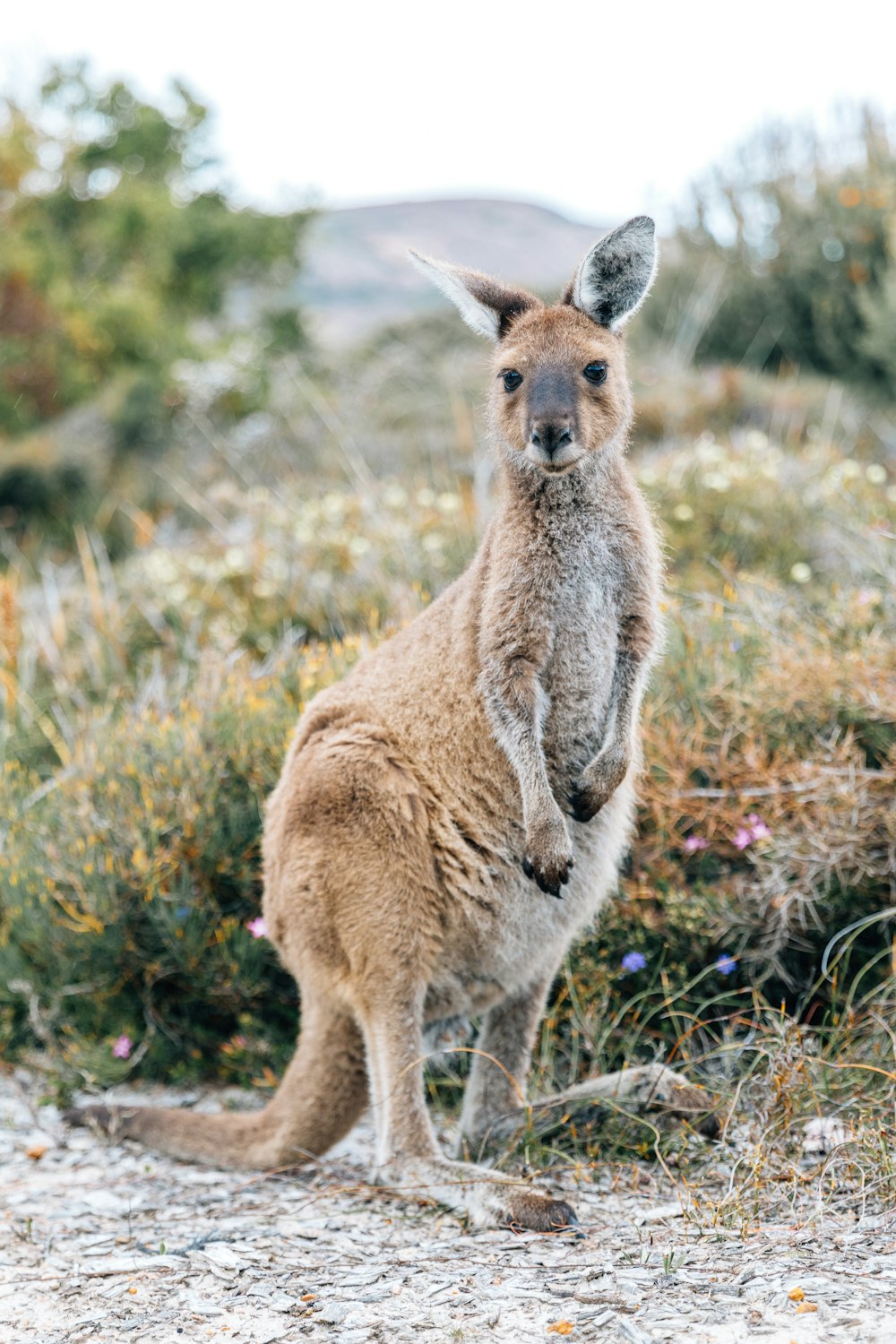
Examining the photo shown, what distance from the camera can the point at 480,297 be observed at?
3525 mm

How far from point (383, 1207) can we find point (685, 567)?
175 inches

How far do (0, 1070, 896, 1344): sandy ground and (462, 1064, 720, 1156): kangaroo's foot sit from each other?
0.16 meters

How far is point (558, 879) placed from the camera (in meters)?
3.29

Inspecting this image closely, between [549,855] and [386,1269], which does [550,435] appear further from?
[386,1269]

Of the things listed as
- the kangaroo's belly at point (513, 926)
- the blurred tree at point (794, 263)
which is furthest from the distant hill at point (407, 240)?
the kangaroo's belly at point (513, 926)

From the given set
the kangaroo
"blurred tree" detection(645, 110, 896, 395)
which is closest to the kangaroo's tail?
the kangaroo

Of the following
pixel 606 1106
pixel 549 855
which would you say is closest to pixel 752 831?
pixel 606 1106

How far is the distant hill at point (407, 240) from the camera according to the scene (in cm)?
1852

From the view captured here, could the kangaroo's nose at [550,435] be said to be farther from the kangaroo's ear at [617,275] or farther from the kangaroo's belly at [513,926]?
the kangaroo's belly at [513,926]

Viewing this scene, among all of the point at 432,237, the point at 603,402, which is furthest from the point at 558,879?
the point at 432,237

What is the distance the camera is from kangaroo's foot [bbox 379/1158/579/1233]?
10.1 feet

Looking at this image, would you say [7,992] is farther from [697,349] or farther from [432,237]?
[432,237]

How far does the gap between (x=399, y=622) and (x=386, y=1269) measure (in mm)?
3085

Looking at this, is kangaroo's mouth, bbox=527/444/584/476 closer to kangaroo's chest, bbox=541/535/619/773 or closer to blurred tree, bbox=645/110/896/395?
kangaroo's chest, bbox=541/535/619/773
